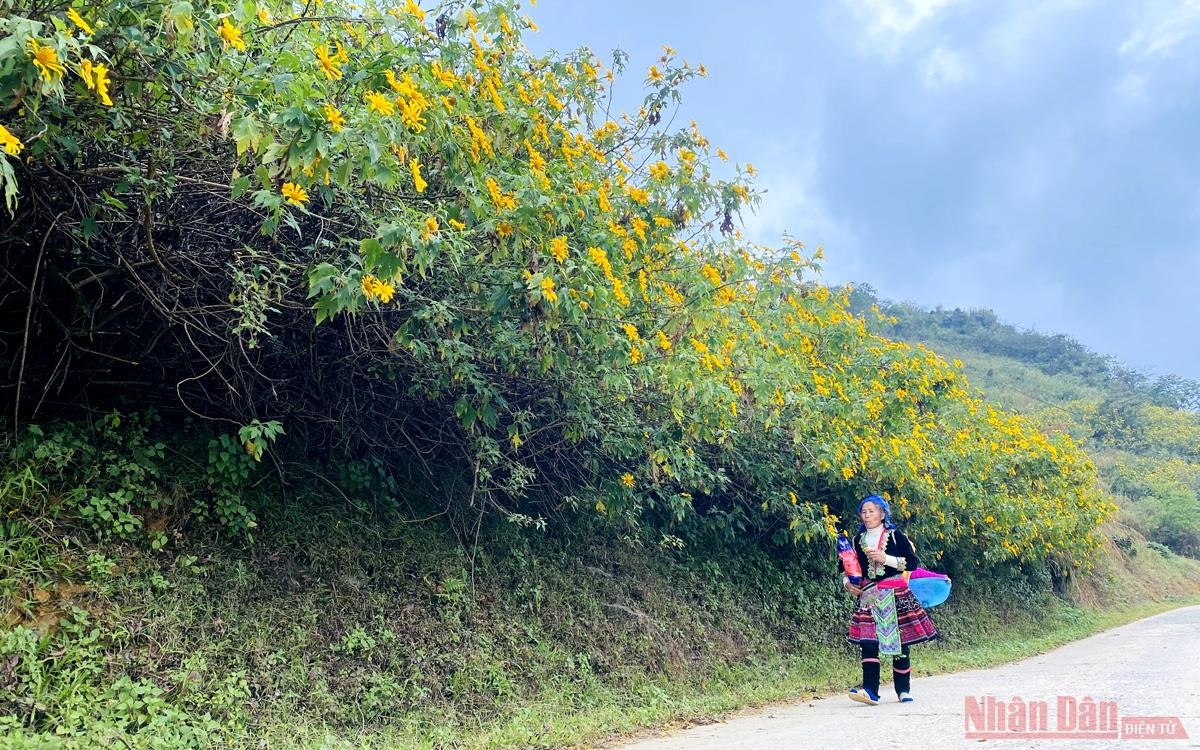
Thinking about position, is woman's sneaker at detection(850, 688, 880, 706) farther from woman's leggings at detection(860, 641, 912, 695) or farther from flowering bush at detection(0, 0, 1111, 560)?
flowering bush at detection(0, 0, 1111, 560)

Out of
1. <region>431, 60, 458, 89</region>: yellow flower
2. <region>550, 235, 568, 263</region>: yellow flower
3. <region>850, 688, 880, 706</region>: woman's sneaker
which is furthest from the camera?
<region>850, 688, 880, 706</region>: woman's sneaker

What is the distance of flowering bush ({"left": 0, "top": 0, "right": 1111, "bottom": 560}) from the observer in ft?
10.4

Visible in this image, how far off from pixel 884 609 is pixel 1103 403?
59.0 m

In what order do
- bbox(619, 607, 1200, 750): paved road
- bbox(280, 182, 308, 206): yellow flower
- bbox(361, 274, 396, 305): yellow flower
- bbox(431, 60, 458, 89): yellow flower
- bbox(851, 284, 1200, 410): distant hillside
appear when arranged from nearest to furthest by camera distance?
bbox(280, 182, 308, 206): yellow flower < bbox(361, 274, 396, 305): yellow flower < bbox(431, 60, 458, 89): yellow flower < bbox(619, 607, 1200, 750): paved road < bbox(851, 284, 1200, 410): distant hillside

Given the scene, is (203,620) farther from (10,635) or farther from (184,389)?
(184,389)

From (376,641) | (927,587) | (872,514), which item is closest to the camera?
(376,641)

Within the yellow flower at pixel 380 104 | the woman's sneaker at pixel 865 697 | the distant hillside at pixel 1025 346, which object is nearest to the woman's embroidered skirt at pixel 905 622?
the woman's sneaker at pixel 865 697

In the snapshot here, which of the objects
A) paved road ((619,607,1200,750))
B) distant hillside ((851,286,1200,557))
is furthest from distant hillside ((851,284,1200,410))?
paved road ((619,607,1200,750))

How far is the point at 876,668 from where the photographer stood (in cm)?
581

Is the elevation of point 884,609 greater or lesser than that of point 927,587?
lesser

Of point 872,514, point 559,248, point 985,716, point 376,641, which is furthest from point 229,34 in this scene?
point 985,716

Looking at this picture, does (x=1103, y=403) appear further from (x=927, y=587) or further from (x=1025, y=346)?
(x=927, y=587)

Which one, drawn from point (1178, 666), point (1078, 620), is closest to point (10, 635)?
point (1178, 666)

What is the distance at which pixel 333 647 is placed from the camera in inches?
193
